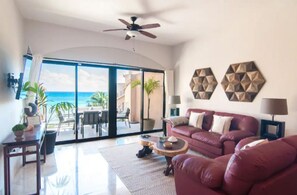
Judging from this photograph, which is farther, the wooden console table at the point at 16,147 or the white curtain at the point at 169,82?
the white curtain at the point at 169,82

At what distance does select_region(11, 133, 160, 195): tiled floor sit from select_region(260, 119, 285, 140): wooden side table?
276 centimetres

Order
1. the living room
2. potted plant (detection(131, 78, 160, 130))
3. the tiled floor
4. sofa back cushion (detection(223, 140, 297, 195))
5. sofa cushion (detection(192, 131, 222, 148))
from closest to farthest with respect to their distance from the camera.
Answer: sofa back cushion (detection(223, 140, 297, 195)), the tiled floor, the living room, sofa cushion (detection(192, 131, 222, 148)), potted plant (detection(131, 78, 160, 130))

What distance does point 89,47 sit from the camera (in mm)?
4660

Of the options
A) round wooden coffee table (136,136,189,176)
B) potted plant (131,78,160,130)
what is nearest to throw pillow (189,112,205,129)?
round wooden coffee table (136,136,189,176)

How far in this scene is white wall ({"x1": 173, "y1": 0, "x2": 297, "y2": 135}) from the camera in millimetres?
3160

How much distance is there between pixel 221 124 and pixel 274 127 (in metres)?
0.96

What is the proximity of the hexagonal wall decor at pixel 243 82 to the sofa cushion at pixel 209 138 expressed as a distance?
1.07m

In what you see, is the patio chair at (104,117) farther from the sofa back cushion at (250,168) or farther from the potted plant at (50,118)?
the sofa back cushion at (250,168)

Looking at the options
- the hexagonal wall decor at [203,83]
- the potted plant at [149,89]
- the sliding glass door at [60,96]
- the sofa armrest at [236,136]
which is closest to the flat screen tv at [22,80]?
the sliding glass door at [60,96]

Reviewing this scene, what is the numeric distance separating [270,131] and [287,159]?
223 centimetres

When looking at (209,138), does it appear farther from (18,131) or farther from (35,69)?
(35,69)

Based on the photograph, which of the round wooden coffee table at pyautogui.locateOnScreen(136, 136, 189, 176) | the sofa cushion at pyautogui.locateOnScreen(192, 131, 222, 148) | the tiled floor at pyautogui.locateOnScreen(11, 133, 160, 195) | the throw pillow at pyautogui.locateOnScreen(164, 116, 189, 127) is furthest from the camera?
the throw pillow at pyautogui.locateOnScreen(164, 116, 189, 127)

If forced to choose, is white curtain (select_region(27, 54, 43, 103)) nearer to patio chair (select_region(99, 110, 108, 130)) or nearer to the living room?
the living room

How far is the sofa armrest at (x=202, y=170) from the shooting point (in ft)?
5.00
